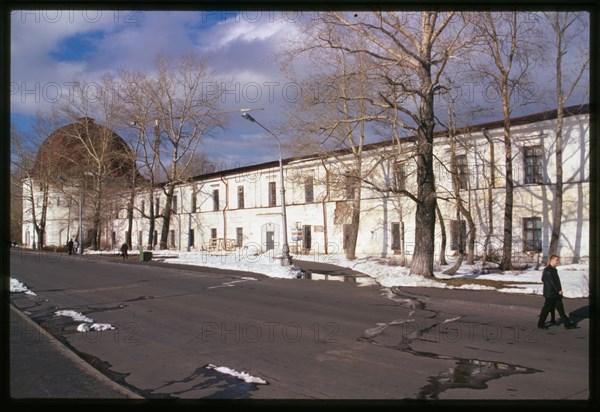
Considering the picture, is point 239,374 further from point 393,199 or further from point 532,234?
point 393,199

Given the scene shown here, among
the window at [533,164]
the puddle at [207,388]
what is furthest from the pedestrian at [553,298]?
the window at [533,164]

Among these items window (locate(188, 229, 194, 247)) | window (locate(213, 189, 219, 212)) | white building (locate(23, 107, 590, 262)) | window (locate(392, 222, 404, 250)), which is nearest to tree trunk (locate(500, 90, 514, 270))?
white building (locate(23, 107, 590, 262))

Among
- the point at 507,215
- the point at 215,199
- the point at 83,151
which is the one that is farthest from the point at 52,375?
the point at 83,151

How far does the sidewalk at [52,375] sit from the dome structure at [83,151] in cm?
4197

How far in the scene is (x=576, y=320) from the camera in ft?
37.4

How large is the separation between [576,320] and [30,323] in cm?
1198

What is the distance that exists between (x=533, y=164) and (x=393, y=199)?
9823mm

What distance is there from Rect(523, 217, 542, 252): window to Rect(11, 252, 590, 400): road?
1486 centimetres

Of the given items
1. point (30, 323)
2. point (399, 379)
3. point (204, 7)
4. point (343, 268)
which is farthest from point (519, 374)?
point (343, 268)

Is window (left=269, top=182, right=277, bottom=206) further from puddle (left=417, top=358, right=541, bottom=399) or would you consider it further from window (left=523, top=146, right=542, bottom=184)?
puddle (left=417, top=358, right=541, bottom=399)

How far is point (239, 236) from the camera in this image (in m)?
48.4

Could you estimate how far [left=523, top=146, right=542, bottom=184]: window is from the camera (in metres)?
28.1

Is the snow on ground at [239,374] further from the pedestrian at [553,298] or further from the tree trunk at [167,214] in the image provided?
the tree trunk at [167,214]

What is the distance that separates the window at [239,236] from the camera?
4791 cm
